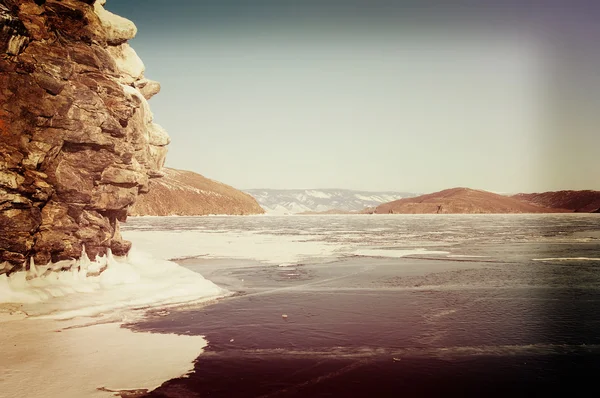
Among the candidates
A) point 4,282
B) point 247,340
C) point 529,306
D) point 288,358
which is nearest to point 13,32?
point 4,282

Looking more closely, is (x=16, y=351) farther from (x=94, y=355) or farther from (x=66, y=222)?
(x=66, y=222)

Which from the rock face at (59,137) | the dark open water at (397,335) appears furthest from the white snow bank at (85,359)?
the rock face at (59,137)

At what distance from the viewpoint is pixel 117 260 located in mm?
18062

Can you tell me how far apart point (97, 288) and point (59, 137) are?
5.28m

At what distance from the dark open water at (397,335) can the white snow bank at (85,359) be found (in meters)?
0.54

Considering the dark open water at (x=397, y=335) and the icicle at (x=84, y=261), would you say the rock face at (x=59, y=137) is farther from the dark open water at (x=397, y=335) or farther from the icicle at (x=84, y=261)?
the dark open water at (x=397, y=335)

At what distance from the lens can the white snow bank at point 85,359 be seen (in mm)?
7027

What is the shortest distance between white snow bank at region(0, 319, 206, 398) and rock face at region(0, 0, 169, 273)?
3.84m

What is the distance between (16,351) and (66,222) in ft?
22.1

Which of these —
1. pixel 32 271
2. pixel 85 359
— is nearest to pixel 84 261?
pixel 32 271

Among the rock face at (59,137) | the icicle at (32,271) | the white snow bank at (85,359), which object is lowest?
the white snow bank at (85,359)

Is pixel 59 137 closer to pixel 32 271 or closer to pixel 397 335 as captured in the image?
pixel 32 271

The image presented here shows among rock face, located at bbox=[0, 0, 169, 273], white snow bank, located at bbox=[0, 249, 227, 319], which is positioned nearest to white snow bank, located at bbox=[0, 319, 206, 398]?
white snow bank, located at bbox=[0, 249, 227, 319]

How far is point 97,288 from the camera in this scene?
14742 mm
